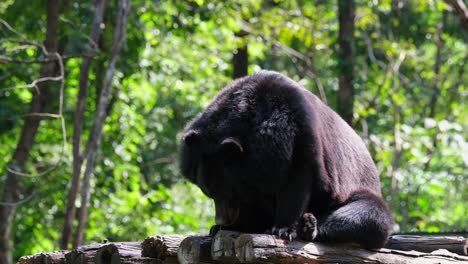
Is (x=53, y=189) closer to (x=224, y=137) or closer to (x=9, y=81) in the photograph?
(x=9, y=81)

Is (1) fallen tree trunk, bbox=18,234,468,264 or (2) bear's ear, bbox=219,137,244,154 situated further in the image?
(2) bear's ear, bbox=219,137,244,154

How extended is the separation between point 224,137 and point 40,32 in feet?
25.1

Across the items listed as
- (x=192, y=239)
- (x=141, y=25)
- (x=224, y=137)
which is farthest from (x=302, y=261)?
(x=141, y=25)

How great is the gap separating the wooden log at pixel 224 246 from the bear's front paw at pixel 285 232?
33 cm

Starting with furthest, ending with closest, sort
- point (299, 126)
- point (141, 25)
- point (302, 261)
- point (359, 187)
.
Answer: point (141, 25) → point (359, 187) → point (299, 126) → point (302, 261)

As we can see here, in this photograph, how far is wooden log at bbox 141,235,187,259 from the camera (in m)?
4.63

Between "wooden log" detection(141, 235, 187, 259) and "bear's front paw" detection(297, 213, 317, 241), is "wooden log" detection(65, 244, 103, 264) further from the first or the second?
"bear's front paw" detection(297, 213, 317, 241)

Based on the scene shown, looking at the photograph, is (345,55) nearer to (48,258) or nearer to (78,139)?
(78,139)

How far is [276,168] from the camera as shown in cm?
475

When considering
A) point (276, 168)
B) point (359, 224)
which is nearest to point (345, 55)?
point (359, 224)

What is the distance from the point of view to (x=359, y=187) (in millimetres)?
5441

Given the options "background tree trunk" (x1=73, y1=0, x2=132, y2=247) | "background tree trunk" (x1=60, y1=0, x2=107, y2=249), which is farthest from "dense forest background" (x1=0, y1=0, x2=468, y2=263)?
"background tree trunk" (x1=60, y1=0, x2=107, y2=249)

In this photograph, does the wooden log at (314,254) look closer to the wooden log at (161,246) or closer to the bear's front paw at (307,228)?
the bear's front paw at (307,228)

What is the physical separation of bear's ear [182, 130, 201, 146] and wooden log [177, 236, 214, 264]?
0.70 metres
